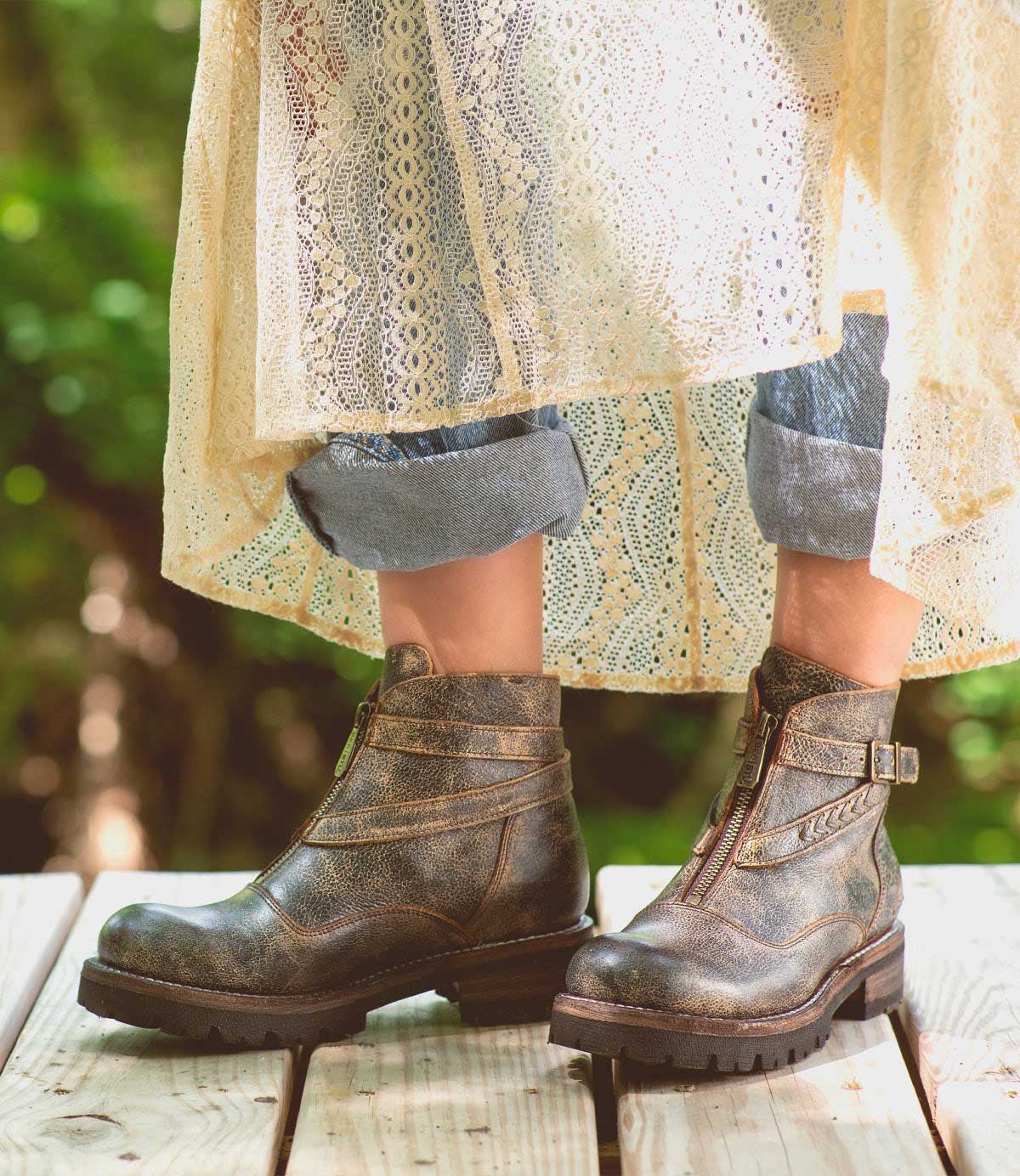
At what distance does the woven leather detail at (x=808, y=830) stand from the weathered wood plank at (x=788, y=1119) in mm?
145

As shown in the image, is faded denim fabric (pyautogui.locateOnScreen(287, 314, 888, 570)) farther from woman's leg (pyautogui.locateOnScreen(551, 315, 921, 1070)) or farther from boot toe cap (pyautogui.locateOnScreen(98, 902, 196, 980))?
boot toe cap (pyautogui.locateOnScreen(98, 902, 196, 980))

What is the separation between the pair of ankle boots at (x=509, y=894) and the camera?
0.98 m

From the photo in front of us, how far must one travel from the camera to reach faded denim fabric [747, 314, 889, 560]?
1035mm

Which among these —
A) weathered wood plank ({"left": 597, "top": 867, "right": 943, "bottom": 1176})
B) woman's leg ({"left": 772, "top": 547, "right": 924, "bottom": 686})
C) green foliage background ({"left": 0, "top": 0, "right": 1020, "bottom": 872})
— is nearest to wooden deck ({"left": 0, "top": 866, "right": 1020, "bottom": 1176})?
weathered wood plank ({"left": 597, "top": 867, "right": 943, "bottom": 1176})

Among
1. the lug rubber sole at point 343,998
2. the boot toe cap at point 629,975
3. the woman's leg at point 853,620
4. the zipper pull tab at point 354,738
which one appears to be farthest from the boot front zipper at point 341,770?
the woman's leg at point 853,620

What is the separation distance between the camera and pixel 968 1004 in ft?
3.66

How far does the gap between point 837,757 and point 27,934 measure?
0.73 m

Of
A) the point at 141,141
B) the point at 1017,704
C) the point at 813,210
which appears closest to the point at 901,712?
the point at 1017,704

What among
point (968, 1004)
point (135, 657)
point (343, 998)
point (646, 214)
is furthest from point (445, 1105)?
point (135, 657)

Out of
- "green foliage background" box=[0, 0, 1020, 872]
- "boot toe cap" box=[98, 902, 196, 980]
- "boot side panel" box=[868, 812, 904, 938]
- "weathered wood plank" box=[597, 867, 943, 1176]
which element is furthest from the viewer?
"green foliage background" box=[0, 0, 1020, 872]

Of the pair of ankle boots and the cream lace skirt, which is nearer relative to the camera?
the cream lace skirt

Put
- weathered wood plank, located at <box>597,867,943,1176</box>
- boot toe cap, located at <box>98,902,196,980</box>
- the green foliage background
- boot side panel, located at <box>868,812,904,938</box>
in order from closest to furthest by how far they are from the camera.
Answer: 1. weathered wood plank, located at <box>597,867,943,1176</box>
2. boot toe cap, located at <box>98,902,196,980</box>
3. boot side panel, located at <box>868,812,904,938</box>
4. the green foliage background

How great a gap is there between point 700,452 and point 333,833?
1.87 ft

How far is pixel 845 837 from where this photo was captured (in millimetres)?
1053
